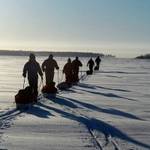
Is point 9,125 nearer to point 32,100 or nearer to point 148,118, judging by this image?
point 148,118

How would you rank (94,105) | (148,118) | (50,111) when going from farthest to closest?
(94,105) < (50,111) < (148,118)

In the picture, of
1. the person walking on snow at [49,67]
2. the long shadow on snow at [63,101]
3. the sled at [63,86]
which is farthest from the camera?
the sled at [63,86]

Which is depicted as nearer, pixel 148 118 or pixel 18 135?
pixel 18 135

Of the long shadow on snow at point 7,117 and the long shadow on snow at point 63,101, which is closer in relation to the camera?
the long shadow on snow at point 7,117

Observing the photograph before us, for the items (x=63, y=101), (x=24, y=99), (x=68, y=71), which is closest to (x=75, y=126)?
(x=24, y=99)

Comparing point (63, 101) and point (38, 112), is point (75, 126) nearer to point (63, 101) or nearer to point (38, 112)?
point (38, 112)

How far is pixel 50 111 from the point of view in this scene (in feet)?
45.4

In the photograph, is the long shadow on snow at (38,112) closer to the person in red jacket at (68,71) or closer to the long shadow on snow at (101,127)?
the long shadow on snow at (101,127)

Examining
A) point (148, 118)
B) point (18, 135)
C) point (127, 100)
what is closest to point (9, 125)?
point (18, 135)

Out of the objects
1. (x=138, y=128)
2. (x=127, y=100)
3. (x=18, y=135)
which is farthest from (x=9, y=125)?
(x=127, y=100)

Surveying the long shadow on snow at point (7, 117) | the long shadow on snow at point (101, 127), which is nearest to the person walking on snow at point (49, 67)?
the long shadow on snow at point (7, 117)

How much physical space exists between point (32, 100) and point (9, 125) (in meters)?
4.83

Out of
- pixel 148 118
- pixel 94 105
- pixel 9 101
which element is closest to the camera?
pixel 148 118

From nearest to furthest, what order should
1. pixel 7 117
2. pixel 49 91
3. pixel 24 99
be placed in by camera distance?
pixel 7 117 → pixel 24 99 → pixel 49 91
